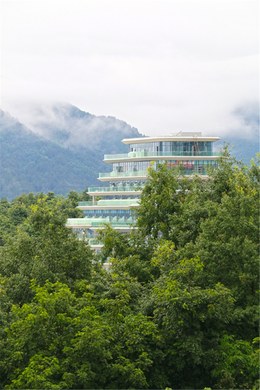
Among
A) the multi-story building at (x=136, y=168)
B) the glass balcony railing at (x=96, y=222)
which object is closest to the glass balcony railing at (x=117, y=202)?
the multi-story building at (x=136, y=168)

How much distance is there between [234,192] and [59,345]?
1108cm

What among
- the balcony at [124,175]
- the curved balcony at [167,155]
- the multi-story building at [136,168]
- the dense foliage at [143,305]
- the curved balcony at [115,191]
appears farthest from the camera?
the balcony at [124,175]

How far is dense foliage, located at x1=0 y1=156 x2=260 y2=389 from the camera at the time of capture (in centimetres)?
3120

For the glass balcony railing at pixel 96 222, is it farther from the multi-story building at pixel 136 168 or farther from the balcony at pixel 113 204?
the balcony at pixel 113 204

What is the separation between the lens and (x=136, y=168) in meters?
76.3

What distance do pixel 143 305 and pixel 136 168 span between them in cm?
4198

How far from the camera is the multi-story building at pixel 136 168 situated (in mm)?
73938

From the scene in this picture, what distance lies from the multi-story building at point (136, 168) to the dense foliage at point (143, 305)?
32.1 metres

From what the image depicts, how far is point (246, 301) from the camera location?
34.8 meters

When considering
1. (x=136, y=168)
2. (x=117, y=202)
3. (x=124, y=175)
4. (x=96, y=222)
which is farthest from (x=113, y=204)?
(x=136, y=168)

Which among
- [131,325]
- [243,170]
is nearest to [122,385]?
[131,325]

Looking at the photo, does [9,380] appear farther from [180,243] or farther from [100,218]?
[100,218]

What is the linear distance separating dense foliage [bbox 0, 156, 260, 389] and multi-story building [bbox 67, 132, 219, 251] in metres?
32.1

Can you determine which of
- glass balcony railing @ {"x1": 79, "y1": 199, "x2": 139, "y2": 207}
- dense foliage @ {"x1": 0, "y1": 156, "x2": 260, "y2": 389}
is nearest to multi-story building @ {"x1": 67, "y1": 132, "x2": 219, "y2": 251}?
glass balcony railing @ {"x1": 79, "y1": 199, "x2": 139, "y2": 207}
